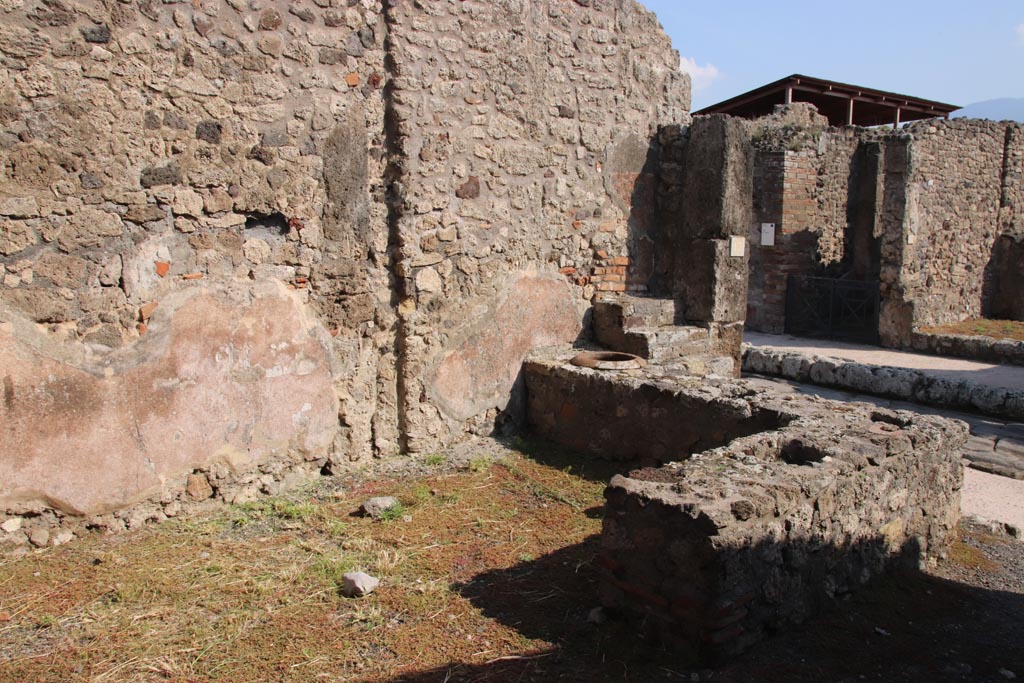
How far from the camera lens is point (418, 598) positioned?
11.3ft

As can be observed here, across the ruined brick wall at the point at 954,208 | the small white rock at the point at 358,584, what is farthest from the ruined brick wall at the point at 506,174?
the ruined brick wall at the point at 954,208

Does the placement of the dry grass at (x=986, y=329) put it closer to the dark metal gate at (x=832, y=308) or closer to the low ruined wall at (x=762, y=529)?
the dark metal gate at (x=832, y=308)

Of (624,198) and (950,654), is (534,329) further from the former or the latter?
(950,654)

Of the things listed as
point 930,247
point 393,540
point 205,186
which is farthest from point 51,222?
point 930,247

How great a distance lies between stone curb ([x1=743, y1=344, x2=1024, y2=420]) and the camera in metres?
7.56

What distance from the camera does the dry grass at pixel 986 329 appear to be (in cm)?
1373

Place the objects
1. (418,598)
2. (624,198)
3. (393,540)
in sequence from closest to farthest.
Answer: (418,598)
(393,540)
(624,198)

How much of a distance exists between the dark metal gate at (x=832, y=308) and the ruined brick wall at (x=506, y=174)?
8.36 meters

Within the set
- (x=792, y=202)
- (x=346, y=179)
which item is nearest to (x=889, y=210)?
(x=792, y=202)

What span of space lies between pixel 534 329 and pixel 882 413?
2459 mm

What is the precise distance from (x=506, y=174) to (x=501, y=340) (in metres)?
1.17

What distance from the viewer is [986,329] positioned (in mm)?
14477

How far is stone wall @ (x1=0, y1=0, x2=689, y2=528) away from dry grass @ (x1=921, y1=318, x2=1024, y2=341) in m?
9.79

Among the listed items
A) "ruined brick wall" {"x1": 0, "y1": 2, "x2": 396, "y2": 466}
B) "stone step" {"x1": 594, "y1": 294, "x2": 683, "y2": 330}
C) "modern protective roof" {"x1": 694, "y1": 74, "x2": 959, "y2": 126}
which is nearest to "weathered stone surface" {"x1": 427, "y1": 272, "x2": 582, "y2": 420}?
"stone step" {"x1": 594, "y1": 294, "x2": 683, "y2": 330}
